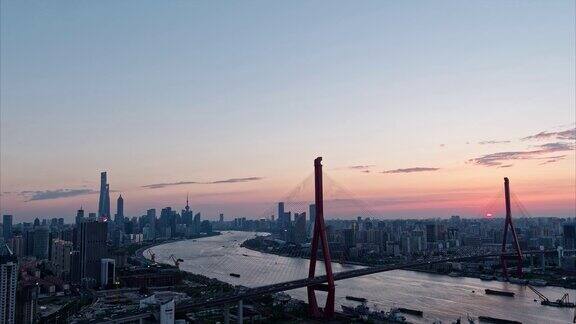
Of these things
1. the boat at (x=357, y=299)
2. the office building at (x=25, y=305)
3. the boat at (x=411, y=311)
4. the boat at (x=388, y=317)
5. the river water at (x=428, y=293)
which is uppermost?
the office building at (x=25, y=305)

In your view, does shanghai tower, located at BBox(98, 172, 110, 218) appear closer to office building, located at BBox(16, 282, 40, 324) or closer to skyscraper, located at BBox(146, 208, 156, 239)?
skyscraper, located at BBox(146, 208, 156, 239)

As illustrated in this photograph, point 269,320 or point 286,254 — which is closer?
point 269,320

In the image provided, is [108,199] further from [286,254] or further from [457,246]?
[457,246]

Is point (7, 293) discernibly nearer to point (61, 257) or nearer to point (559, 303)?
point (61, 257)

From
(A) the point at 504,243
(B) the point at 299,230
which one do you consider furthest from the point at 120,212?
(A) the point at 504,243

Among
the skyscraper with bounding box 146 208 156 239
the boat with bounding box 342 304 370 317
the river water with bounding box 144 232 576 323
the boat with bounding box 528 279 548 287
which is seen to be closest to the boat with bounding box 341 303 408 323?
the boat with bounding box 342 304 370 317

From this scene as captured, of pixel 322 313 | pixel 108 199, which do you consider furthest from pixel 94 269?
pixel 108 199

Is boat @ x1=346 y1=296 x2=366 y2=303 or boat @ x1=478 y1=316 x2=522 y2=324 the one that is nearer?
boat @ x1=478 y1=316 x2=522 y2=324

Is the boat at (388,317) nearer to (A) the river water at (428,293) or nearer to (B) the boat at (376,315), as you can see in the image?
(B) the boat at (376,315)

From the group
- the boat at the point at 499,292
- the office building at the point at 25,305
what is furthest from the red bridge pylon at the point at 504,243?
the office building at the point at 25,305
